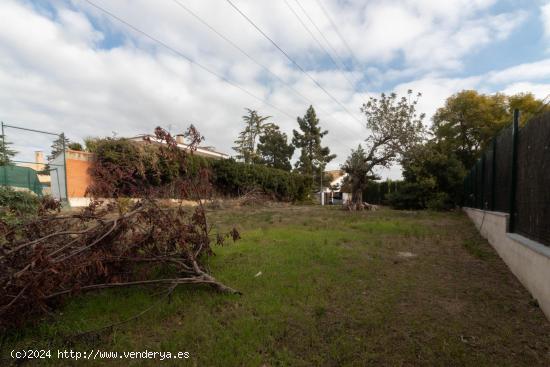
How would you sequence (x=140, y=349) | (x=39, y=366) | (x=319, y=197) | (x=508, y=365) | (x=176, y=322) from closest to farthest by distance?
1. (x=508, y=365)
2. (x=39, y=366)
3. (x=140, y=349)
4. (x=176, y=322)
5. (x=319, y=197)

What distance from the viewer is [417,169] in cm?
1652

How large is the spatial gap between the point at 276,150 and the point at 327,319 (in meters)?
38.2

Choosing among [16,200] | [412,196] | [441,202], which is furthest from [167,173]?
[441,202]

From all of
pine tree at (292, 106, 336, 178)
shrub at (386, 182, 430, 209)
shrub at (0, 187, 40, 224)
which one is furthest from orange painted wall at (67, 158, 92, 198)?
pine tree at (292, 106, 336, 178)

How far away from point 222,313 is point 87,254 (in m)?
1.53

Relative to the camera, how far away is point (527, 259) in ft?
11.1

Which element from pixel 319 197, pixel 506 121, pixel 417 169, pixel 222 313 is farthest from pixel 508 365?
pixel 319 197

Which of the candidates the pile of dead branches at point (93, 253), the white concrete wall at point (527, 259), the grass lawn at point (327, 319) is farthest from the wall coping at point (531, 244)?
the pile of dead branches at point (93, 253)

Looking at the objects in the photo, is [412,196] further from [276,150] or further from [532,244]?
[276,150]

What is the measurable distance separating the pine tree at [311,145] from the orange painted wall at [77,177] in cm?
2888

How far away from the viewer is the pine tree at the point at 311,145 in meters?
39.2

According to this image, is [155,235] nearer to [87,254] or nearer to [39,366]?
[87,254]

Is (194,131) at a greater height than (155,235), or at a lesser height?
greater

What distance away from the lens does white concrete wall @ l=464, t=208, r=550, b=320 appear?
279cm
